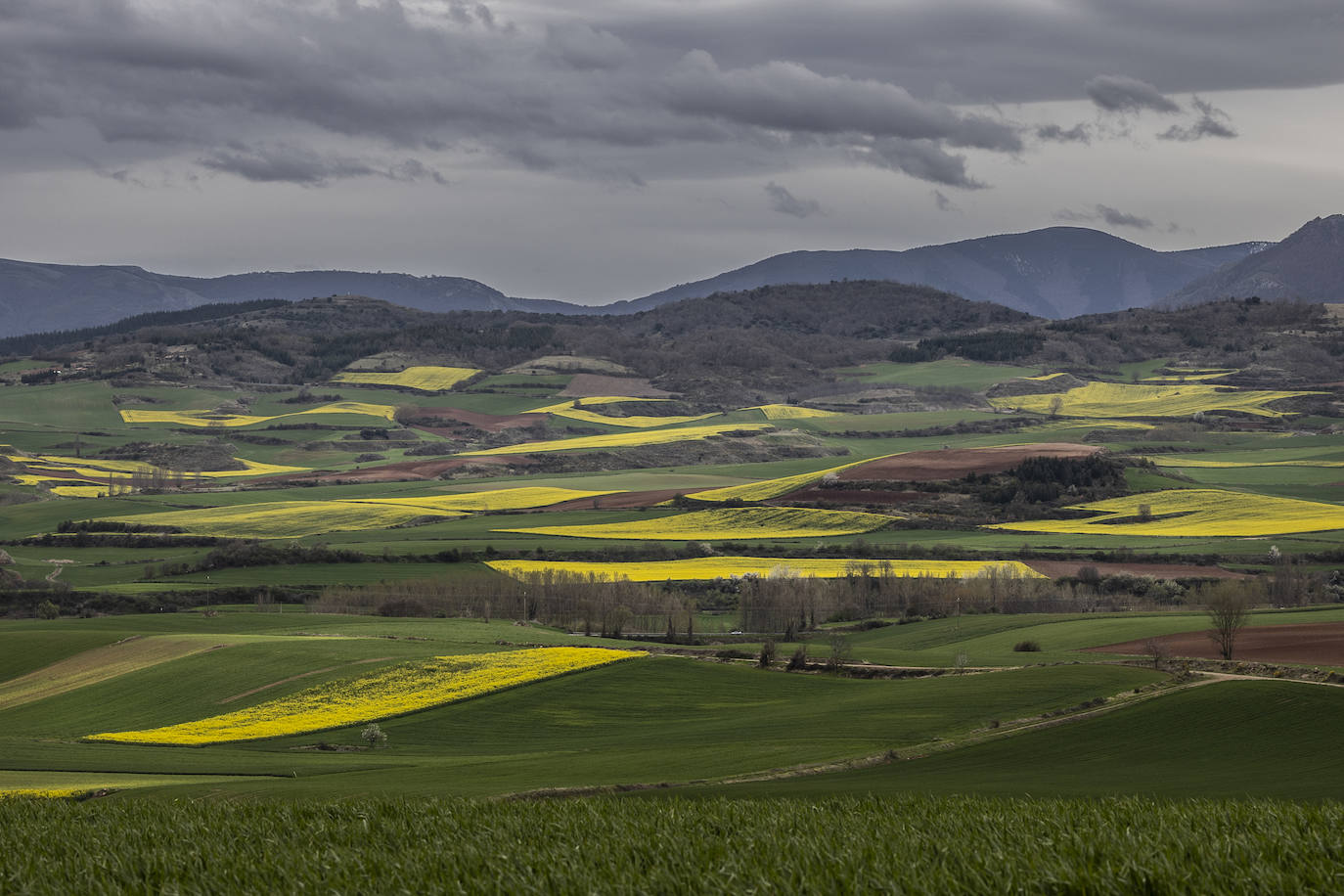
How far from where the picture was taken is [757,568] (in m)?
107

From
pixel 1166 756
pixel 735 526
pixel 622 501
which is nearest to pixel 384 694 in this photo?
pixel 1166 756

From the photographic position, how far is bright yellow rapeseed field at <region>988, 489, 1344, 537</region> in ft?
380

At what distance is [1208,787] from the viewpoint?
3331 cm

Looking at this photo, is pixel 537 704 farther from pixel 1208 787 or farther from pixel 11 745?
pixel 1208 787

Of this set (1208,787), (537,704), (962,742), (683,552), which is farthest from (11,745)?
(683,552)

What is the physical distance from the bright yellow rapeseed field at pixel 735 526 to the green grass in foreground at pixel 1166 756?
261ft

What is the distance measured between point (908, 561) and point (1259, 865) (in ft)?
310

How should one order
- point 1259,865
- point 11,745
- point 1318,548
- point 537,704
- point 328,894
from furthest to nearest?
point 1318,548 → point 537,704 → point 11,745 → point 328,894 → point 1259,865

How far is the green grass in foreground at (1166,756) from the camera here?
112 ft

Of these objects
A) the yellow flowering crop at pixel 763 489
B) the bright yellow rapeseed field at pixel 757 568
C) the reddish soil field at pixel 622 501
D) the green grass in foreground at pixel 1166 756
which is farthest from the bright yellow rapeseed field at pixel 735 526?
the green grass in foreground at pixel 1166 756

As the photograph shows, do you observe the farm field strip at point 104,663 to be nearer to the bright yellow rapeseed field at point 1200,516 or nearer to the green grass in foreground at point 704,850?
the green grass in foreground at point 704,850

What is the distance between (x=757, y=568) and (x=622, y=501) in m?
44.5

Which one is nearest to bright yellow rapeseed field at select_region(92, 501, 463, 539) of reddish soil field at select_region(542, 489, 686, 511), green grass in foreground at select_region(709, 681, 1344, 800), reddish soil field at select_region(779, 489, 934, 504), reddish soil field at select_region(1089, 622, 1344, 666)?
reddish soil field at select_region(542, 489, 686, 511)

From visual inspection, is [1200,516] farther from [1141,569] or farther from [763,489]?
[763,489]
